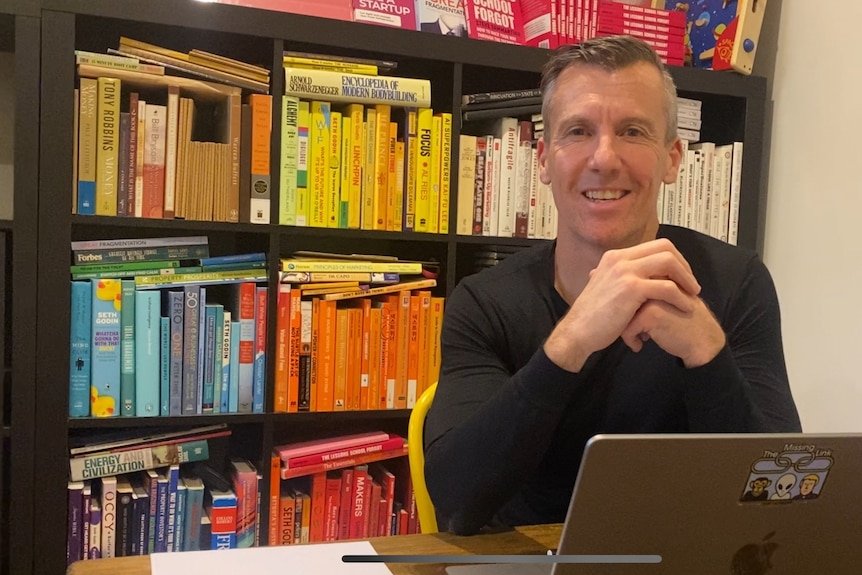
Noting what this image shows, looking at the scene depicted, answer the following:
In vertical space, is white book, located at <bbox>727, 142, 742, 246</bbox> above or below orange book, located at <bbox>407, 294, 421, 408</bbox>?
above

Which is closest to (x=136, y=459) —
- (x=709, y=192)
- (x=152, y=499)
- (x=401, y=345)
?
(x=152, y=499)

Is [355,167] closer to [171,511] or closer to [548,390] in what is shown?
[171,511]

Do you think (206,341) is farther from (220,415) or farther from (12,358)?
(12,358)

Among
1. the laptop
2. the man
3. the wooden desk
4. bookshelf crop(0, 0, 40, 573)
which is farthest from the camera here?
bookshelf crop(0, 0, 40, 573)

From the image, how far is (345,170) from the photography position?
1889 mm

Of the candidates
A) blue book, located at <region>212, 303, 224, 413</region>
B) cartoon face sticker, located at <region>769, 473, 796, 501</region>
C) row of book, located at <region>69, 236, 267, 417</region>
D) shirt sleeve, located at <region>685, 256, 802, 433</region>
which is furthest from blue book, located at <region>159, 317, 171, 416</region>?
cartoon face sticker, located at <region>769, 473, 796, 501</region>

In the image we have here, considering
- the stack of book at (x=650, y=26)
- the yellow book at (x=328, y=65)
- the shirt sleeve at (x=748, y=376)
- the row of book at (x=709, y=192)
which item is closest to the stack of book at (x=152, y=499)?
the yellow book at (x=328, y=65)

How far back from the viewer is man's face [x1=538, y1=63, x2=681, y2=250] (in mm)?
1260

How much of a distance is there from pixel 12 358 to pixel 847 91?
2.06 m

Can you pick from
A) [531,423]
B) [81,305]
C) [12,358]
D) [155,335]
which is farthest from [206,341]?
[531,423]

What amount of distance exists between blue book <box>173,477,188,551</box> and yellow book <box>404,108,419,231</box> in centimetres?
84

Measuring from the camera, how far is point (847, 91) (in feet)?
6.28

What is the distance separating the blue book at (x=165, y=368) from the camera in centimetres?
177

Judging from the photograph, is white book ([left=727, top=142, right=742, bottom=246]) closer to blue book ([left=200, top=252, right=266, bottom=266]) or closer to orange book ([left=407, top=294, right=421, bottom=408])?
orange book ([left=407, top=294, right=421, bottom=408])
